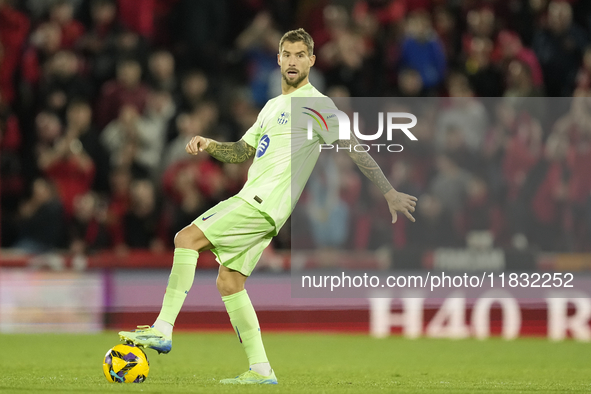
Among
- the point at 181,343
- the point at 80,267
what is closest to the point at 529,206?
the point at 181,343

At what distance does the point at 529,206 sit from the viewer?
39.4ft

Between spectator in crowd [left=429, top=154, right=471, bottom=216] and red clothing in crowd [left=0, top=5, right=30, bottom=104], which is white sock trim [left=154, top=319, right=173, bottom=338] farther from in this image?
red clothing in crowd [left=0, top=5, right=30, bottom=104]

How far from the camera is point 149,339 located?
6.16 m

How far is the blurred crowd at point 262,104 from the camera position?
39.4 ft

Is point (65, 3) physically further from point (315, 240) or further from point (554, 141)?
point (554, 141)

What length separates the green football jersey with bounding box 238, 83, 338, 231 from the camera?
654 centimetres

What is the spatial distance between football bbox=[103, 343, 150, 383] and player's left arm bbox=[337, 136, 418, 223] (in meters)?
1.91

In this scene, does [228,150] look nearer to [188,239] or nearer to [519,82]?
[188,239]

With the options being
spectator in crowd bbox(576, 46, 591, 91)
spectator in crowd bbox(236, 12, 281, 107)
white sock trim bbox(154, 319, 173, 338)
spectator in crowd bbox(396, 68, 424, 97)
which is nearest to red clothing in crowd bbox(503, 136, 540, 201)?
spectator in crowd bbox(396, 68, 424, 97)

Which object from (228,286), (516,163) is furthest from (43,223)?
(228,286)

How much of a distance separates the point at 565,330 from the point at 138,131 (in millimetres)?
5914

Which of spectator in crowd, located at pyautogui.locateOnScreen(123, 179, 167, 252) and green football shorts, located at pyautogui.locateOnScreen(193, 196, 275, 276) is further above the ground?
green football shorts, located at pyautogui.locateOnScreen(193, 196, 275, 276)

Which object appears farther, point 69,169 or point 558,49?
point 558,49

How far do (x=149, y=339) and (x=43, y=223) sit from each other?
250 inches
